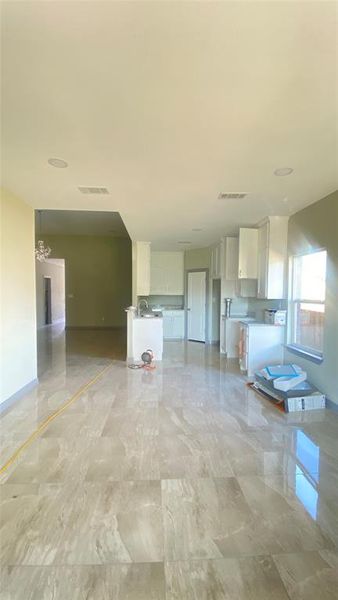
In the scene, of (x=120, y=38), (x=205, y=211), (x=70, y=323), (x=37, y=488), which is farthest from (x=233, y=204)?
(x=70, y=323)

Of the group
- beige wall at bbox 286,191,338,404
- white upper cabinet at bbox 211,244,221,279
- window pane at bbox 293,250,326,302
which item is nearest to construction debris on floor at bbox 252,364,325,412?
beige wall at bbox 286,191,338,404

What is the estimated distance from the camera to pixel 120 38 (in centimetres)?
134

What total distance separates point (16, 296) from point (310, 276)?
420 cm

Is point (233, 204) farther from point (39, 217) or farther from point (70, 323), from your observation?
point (70, 323)

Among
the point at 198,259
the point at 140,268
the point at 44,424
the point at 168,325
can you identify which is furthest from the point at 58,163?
the point at 168,325

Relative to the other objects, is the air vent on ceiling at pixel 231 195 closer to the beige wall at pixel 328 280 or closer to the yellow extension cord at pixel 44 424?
the beige wall at pixel 328 280

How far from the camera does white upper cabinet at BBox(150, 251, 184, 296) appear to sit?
8.27m

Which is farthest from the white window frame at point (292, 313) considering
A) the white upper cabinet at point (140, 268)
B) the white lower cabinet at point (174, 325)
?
the white lower cabinet at point (174, 325)

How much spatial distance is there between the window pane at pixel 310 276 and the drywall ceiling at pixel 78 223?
14.9ft

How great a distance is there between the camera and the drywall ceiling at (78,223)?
7012mm

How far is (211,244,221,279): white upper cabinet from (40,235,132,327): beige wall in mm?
4121

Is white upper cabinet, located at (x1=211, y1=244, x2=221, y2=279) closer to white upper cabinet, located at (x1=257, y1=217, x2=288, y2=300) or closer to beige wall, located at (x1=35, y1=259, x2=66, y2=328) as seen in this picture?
white upper cabinet, located at (x1=257, y1=217, x2=288, y2=300)

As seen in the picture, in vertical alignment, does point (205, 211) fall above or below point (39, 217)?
below

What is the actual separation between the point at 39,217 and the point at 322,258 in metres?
6.81
